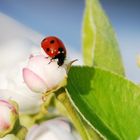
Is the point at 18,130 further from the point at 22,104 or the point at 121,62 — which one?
the point at 121,62

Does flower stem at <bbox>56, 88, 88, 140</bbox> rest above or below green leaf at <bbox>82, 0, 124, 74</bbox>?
below

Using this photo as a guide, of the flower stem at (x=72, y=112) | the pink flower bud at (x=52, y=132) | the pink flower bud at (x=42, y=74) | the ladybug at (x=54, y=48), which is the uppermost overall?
the ladybug at (x=54, y=48)

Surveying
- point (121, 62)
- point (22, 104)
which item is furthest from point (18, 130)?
point (121, 62)

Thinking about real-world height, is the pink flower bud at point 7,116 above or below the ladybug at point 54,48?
below

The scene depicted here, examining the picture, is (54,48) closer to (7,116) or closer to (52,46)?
(52,46)

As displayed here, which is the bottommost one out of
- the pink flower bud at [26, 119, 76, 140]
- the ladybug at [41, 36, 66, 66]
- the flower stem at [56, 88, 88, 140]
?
the pink flower bud at [26, 119, 76, 140]

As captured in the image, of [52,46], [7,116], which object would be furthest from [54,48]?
[7,116]
